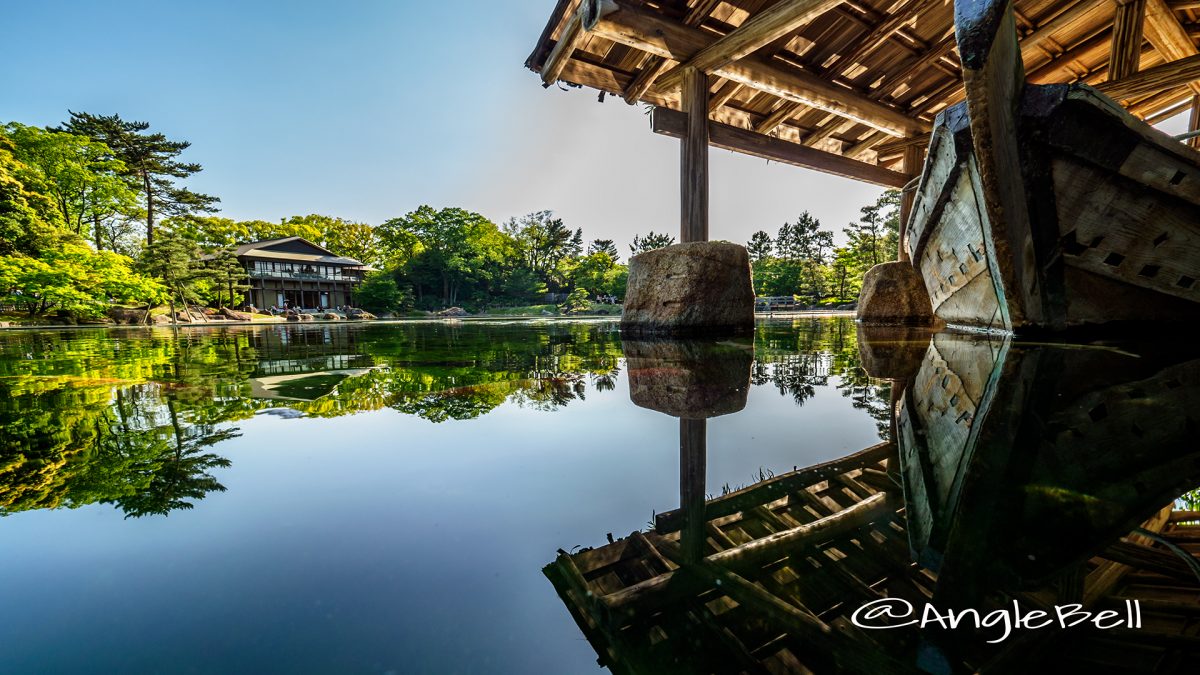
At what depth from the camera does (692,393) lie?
1.89 m

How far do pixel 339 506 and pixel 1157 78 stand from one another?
6.71 meters

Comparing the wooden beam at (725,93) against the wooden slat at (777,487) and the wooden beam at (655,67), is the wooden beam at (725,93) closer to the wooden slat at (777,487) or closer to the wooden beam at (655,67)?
the wooden beam at (655,67)

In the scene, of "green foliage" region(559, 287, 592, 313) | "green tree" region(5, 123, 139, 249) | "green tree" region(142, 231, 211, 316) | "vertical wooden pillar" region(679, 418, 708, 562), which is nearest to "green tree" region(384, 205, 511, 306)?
"green foliage" region(559, 287, 592, 313)

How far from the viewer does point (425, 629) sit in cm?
50

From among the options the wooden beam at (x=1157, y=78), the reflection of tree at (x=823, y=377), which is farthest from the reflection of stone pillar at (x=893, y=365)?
the wooden beam at (x=1157, y=78)

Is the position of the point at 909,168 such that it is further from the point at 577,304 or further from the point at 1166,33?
the point at 577,304

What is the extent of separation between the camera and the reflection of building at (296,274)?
2602 centimetres

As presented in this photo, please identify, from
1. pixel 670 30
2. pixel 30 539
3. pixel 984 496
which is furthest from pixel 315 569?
pixel 670 30

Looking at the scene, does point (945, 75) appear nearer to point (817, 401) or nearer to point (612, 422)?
point (817, 401)

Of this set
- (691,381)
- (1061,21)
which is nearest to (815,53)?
(1061,21)

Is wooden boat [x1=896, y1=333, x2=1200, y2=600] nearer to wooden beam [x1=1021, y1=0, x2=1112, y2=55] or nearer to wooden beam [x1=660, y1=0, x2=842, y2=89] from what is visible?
wooden beam [x1=660, y1=0, x2=842, y2=89]

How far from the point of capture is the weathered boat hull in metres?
2.37

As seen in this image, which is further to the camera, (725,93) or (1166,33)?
(725,93)

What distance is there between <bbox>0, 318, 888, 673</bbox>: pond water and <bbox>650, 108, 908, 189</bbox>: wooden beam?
343 centimetres
